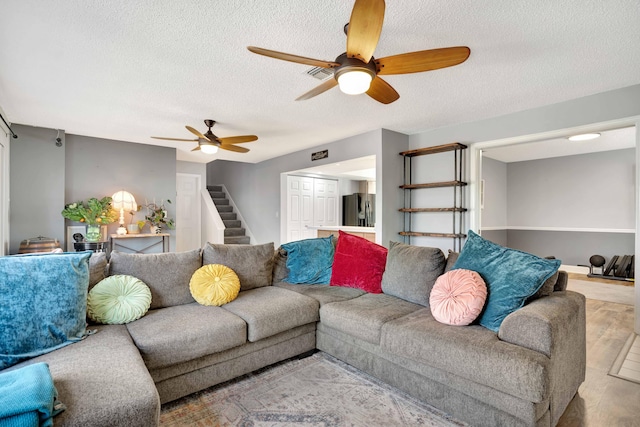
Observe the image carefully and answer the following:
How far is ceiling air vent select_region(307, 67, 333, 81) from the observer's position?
2732mm

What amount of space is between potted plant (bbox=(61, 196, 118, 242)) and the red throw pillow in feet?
12.4

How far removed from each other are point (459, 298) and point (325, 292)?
3.85 feet

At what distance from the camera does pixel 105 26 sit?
7.09 ft

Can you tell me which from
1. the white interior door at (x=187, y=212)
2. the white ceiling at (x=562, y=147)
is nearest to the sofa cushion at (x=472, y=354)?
the white ceiling at (x=562, y=147)

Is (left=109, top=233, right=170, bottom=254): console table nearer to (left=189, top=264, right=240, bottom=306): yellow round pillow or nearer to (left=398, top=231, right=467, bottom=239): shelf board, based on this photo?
(left=189, top=264, right=240, bottom=306): yellow round pillow

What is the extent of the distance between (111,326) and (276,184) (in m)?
5.09

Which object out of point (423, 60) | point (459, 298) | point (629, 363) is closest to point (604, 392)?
point (629, 363)

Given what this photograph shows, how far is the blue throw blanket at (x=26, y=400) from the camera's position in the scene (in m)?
0.98

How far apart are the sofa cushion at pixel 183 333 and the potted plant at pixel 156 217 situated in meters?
3.71

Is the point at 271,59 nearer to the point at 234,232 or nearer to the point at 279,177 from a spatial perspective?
the point at 279,177

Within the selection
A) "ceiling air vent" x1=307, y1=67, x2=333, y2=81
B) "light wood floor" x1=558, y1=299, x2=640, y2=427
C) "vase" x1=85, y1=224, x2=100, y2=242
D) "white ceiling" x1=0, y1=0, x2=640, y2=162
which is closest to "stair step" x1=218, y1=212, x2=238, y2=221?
"vase" x1=85, y1=224, x2=100, y2=242

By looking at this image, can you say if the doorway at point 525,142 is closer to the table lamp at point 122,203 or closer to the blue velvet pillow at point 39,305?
the blue velvet pillow at point 39,305

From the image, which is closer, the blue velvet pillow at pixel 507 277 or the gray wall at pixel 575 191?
the blue velvet pillow at pixel 507 277

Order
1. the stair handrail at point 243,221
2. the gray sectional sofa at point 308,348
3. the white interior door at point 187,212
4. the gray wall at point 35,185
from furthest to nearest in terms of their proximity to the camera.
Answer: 1. the stair handrail at point 243,221
2. the white interior door at point 187,212
3. the gray wall at point 35,185
4. the gray sectional sofa at point 308,348
